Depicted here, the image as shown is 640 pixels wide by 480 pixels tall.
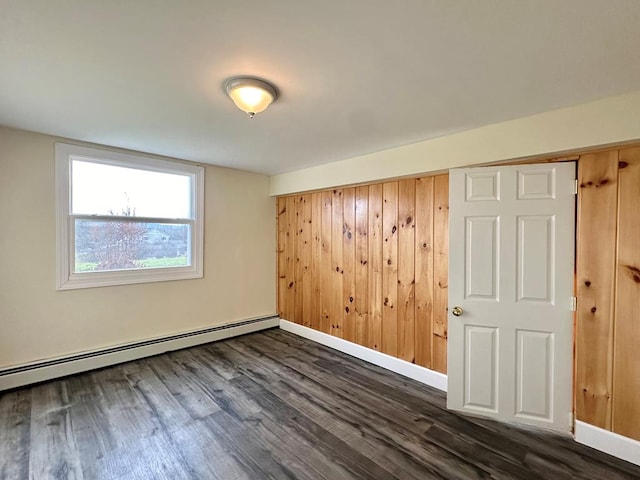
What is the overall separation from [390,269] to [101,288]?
10.4 feet

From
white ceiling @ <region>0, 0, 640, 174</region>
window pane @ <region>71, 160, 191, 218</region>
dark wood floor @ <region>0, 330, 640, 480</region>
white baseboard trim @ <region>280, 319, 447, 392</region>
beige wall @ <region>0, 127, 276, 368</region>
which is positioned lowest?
dark wood floor @ <region>0, 330, 640, 480</region>

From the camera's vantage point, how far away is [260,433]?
2.21 m

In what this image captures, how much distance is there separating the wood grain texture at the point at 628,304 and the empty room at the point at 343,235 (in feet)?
0.04

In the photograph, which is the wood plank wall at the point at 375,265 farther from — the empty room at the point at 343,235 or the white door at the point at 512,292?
the white door at the point at 512,292

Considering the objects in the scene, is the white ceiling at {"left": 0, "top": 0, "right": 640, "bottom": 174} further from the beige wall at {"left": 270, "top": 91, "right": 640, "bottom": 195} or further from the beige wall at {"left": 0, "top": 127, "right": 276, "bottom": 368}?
the beige wall at {"left": 0, "top": 127, "right": 276, "bottom": 368}

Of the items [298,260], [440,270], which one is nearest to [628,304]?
[440,270]

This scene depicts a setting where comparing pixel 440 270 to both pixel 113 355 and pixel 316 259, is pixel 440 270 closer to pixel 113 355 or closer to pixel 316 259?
pixel 316 259

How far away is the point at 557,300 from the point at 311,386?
220 centimetres

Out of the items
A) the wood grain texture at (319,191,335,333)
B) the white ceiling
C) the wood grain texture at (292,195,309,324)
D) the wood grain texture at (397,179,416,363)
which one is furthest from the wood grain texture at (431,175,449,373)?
the wood grain texture at (292,195,309,324)

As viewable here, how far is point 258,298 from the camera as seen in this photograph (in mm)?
4641

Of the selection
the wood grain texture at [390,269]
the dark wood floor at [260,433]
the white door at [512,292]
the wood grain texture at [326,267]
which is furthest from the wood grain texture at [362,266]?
the white door at [512,292]

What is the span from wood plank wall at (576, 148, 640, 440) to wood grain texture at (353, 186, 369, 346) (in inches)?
75.8

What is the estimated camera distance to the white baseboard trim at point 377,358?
9.70ft

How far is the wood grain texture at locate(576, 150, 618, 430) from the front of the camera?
2.05m
